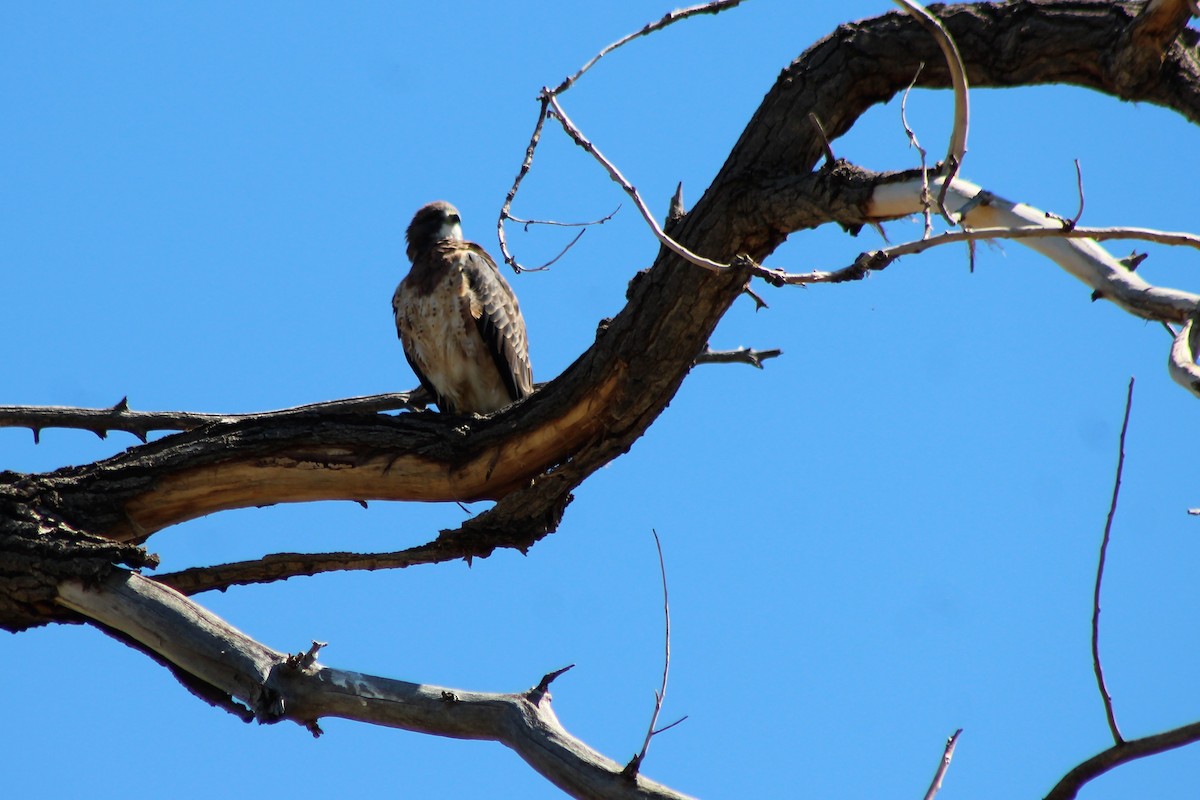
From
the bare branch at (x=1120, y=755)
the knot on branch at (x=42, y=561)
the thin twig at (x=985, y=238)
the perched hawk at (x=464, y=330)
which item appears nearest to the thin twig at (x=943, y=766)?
the bare branch at (x=1120, y=755)

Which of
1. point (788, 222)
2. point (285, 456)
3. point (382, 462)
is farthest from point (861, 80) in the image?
point (285, 456)

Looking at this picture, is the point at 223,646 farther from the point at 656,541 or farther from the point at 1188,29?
the point at 1188,29

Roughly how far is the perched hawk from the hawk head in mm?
367

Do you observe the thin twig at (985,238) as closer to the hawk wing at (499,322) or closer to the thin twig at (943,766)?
the thin twig at (943,766)

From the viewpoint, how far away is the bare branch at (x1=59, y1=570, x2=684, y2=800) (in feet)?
11.3

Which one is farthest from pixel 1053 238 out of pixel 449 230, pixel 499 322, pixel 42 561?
pixel 449 230

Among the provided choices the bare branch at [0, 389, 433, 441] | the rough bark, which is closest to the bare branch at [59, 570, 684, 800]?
the rough bark

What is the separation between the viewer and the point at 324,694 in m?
3.95

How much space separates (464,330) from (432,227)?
3.67 ft

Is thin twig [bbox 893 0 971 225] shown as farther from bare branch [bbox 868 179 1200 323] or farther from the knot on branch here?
the knot on branch

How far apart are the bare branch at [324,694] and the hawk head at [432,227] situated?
3.35 metres

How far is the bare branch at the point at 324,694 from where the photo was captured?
3.45 meters

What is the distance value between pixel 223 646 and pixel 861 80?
297 centimetres

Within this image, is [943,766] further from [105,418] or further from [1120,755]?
[105,418]
